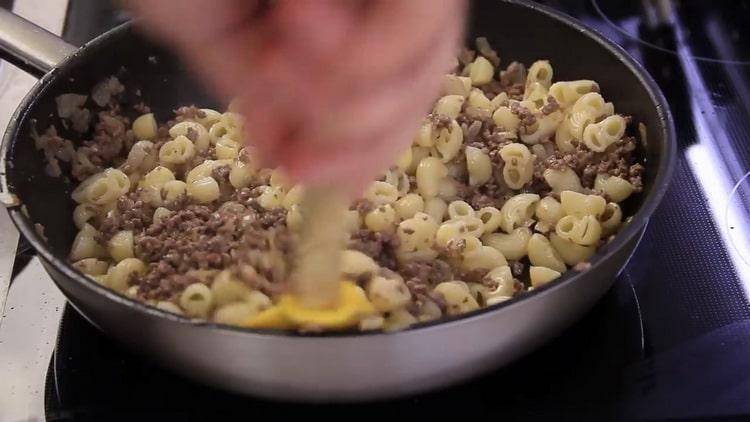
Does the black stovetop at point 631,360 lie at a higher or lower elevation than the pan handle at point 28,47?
lower

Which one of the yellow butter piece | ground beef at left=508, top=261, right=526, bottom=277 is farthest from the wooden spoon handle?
ground beef at left=508, top=261, right=526, bottom=277

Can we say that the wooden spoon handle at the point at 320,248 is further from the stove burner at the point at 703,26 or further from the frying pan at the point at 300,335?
the stove burner at the point at 703,26

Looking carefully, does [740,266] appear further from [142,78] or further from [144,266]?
[142,78]

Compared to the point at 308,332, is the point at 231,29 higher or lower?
higher

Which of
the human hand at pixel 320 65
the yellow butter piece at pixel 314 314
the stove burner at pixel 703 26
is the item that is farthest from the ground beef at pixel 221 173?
the stove burner at pixel 703 26

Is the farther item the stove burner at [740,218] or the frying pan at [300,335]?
the stove burner at [740,218]

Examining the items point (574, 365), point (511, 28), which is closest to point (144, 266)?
point (574, 365)

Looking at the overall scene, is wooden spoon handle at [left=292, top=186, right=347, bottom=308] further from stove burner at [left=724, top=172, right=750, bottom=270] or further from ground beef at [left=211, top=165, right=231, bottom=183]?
stove burner at [left=724, top=172, right=750, bottom=270]

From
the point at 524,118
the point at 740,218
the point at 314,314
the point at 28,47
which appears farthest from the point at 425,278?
the point at 28,47
